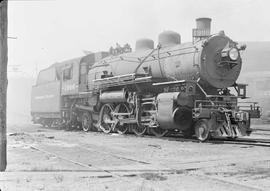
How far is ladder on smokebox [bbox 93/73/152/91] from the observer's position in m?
14.6

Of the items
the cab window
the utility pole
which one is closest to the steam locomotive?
the cab window

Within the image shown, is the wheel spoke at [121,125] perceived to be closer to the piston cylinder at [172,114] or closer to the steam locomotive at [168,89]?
the steam locomotive at [168,89]

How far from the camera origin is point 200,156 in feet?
28.5

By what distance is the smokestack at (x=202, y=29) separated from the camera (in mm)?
13664

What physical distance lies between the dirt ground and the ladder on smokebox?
4.93m

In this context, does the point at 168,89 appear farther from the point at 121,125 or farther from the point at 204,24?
the point at 121,125

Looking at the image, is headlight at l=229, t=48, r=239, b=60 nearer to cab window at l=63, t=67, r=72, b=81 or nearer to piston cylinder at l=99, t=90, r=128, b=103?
piston cylinder at l=99, t=90, r=128, b=103

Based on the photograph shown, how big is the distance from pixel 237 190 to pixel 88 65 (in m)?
15.2

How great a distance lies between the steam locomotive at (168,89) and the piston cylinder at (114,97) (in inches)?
1.6

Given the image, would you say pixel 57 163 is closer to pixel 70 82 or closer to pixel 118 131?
pixel 118 131

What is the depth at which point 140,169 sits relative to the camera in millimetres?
6777

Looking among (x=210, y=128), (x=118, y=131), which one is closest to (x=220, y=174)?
(x=210, y=128)

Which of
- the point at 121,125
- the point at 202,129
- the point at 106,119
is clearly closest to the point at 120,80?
the point at 121,125

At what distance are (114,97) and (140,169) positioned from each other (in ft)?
30.6
